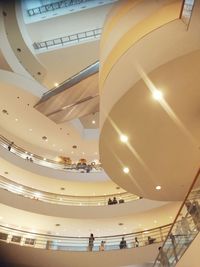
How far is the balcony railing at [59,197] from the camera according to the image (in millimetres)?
14734

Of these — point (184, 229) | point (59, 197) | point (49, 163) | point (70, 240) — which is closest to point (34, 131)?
point (49, 163)

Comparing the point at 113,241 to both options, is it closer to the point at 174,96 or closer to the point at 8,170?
the point at 8,170

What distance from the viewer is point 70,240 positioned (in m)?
13.9

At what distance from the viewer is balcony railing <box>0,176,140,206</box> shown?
48.3 feet

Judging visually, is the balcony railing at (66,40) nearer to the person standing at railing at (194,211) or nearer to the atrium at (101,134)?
the atrium at (101,134)

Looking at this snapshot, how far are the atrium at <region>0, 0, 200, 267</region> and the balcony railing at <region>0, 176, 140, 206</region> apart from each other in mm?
61

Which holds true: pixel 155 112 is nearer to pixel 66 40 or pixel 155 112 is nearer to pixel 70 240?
pixel 70 240

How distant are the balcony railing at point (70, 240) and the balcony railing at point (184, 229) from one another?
6079 millimetres

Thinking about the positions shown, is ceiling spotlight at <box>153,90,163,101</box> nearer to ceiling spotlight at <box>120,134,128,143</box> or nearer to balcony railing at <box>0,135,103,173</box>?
ceiling spotlight at <box>120,134,128,143</box>

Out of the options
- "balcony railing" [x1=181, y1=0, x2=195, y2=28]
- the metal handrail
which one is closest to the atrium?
"balcony railing" [x1=181, y1=0, x2=195, y2=28]

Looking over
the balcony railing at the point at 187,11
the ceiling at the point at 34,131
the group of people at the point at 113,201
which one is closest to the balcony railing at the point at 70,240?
the group of people at the point at 113,201

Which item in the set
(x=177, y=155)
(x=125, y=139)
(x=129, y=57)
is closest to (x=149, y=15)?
(x=129, y=57)

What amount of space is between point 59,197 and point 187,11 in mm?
13550

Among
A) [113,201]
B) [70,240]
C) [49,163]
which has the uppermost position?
[49,163]
